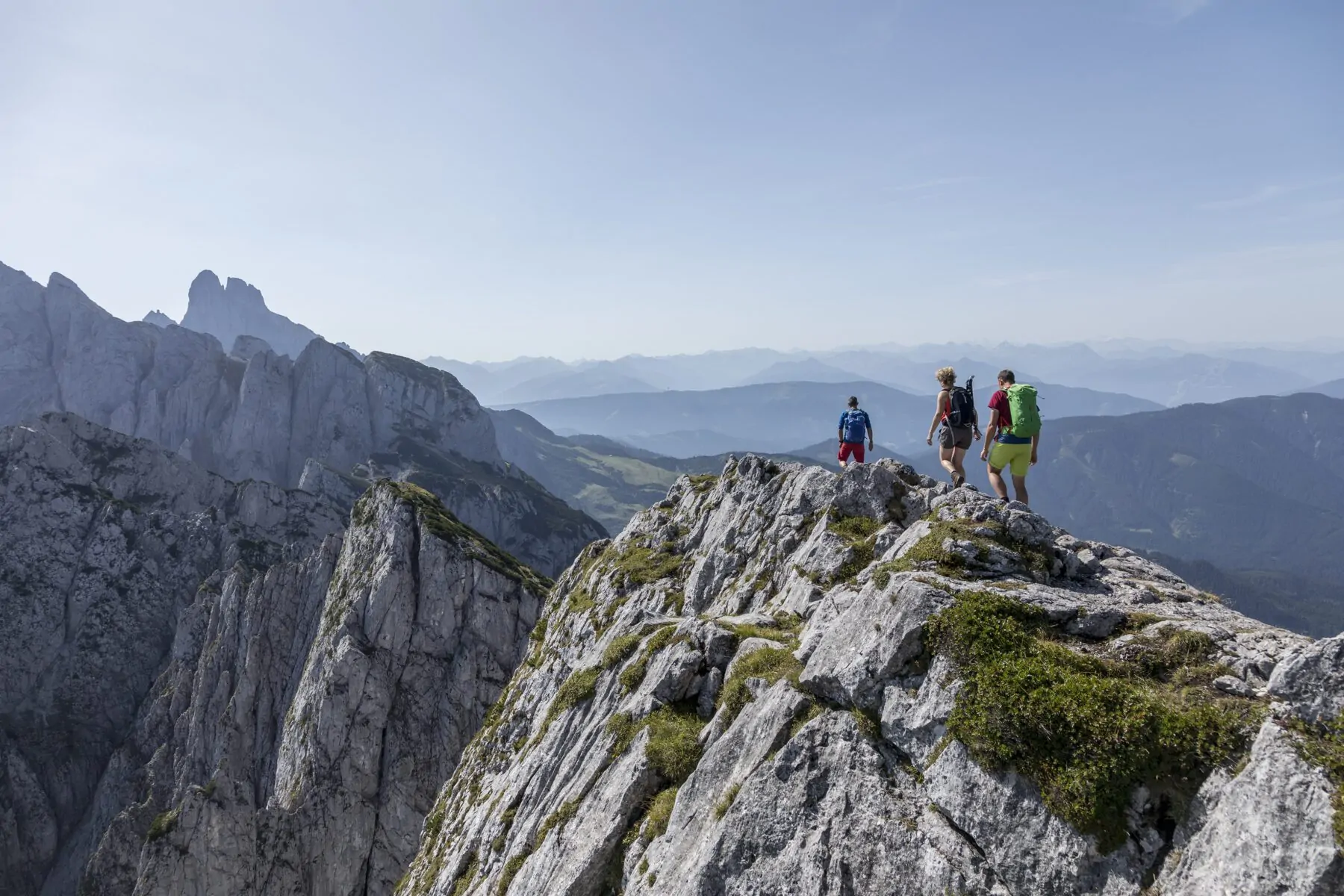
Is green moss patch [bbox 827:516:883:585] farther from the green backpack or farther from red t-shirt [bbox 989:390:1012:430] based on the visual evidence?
the green backpack

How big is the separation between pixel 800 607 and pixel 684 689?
5584 millimetres

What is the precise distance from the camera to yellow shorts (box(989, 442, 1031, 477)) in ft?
77.7

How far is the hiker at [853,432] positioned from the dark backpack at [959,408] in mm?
5268

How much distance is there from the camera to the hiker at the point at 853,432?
32.0 metres

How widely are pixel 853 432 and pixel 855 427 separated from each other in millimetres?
304

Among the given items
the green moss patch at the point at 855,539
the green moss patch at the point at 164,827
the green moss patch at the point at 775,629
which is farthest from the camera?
the green moss patch at the point at 164,827

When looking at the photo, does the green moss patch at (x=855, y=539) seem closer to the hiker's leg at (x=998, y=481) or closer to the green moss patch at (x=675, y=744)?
the hiker's leg at (x=998, y=481)

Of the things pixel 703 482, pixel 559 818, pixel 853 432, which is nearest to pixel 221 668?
pixel 703 482

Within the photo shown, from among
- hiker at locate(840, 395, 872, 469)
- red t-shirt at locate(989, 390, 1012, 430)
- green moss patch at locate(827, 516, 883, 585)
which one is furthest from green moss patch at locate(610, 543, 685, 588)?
red t-shirt at locate(989, 390, 1012, 430)

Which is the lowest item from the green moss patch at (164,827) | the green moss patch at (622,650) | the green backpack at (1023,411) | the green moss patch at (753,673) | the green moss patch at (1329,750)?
the green moss patch at (164,827)

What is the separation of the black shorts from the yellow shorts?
172 centimetres

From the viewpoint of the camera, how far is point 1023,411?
76.9 ft

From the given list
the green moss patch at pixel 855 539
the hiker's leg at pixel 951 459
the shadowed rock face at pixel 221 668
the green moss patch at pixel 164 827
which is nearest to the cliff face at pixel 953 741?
the green moss patch at pixel 855 539

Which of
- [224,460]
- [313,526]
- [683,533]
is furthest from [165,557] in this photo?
[683,533]
